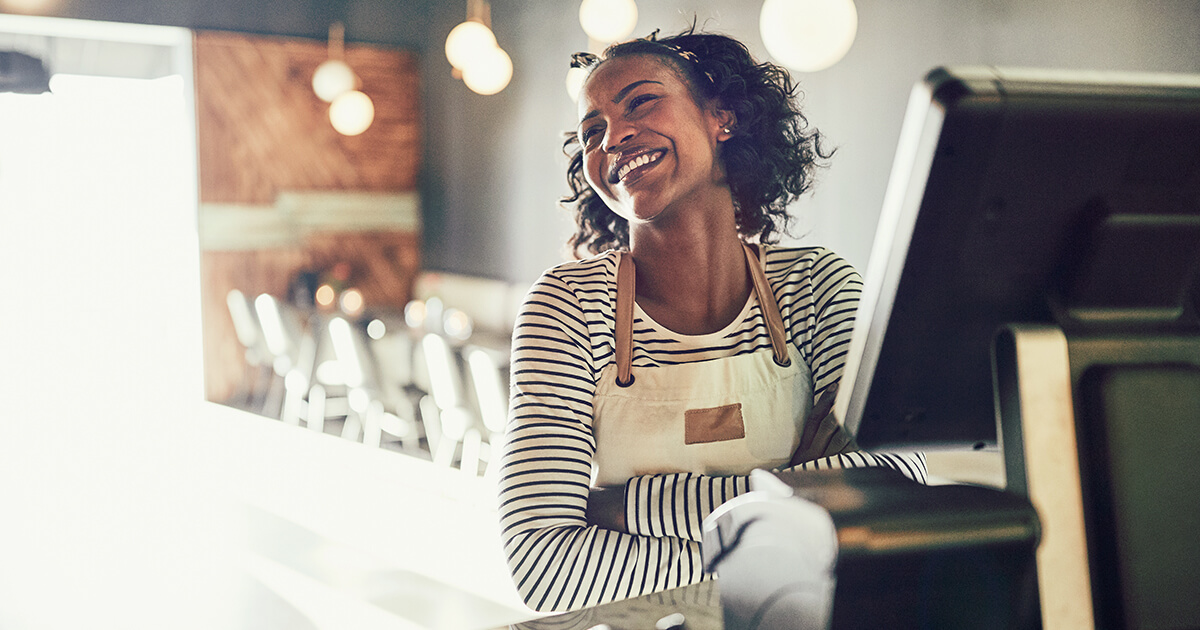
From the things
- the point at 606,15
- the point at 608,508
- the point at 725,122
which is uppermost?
the point at 606,15

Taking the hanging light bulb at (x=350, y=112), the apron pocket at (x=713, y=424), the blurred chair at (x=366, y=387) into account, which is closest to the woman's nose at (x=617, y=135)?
the apron pocket at (x=713, y=424)

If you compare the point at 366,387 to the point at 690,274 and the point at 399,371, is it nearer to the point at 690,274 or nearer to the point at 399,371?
the point at 399,371

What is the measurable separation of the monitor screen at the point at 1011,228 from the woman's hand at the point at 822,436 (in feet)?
1.60

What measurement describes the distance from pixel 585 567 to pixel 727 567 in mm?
385

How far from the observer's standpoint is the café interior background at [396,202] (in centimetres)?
377

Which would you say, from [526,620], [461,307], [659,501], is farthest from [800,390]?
[461,307]

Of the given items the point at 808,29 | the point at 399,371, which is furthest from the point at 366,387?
the point at 808,29

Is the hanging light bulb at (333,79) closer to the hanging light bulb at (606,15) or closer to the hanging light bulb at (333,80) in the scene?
the hanging light bulb at (333,80)

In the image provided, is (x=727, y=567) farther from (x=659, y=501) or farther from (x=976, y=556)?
(x=659, y=501)

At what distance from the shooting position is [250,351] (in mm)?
7215

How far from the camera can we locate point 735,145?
1.35 m

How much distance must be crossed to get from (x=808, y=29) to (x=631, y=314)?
2.08m

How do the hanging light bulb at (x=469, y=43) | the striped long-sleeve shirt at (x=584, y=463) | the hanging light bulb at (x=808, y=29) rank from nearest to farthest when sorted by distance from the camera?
the striped long-sleeve shirt at (x=584, y=463) < the hanging light bulb at (x=808, y=29) < the hanging light bulb at (x=469, y=43)

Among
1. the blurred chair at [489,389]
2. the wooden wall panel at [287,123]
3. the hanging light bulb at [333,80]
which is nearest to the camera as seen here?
the blurred chair at [489,389]
